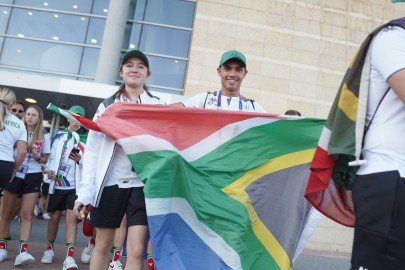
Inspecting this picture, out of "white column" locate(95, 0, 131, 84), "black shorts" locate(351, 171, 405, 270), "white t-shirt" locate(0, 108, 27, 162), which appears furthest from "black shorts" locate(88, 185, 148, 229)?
"white column" locate(95, 0, 131, 84)

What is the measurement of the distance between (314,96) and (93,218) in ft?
42.8

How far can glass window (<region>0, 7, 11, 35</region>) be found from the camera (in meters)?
16.2

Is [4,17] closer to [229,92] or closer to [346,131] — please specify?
[229,92]

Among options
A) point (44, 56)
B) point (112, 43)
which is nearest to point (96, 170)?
point (112, 43)

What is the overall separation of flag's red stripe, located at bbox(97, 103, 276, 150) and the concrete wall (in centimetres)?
1075

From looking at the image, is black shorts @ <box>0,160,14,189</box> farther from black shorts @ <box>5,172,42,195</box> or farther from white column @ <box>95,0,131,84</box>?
white column @ <box>95,0,131,84</box>

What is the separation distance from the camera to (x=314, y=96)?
593 inches

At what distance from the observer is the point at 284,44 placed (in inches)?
601

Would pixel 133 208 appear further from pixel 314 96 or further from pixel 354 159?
pixel 314 96

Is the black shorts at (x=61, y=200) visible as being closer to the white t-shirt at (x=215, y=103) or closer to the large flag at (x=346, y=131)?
the white t-shirt at (x=215, y=103)

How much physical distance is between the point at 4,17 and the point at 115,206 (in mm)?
16000

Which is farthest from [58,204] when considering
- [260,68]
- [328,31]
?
[328,31]

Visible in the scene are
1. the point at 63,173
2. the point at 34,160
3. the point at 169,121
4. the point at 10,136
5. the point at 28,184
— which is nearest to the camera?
the point at 169,121

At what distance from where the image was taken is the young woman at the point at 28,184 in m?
5.48
